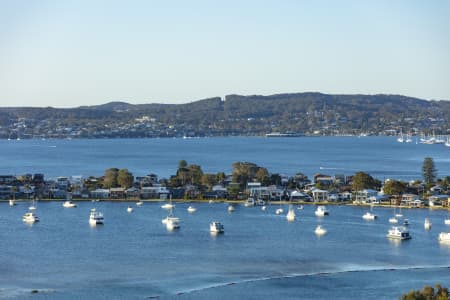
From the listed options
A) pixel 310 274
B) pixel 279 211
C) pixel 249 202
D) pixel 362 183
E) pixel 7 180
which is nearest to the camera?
pixel 310 274

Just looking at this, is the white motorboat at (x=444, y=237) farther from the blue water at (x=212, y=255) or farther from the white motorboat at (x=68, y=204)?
the white motorboat at (x=68, y=204)

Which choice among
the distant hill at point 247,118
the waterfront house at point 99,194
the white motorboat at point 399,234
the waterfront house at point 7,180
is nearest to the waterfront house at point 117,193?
the waterfront house at point 99,194

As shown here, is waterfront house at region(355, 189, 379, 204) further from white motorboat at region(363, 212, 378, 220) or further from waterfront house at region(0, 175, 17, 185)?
waterfront house at region(0, 175, 17, 185)

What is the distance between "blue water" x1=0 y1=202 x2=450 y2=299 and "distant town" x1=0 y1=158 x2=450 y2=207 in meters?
3.03

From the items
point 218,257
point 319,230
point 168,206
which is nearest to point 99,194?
point 168,206

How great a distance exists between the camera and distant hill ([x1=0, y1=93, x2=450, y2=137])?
103500mm

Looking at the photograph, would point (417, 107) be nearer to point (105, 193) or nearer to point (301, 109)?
point (301, 109)

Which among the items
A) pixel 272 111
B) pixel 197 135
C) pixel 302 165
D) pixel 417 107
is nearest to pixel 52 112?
pixel 197 135

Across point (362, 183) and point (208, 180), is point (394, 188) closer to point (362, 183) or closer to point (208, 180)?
point (362, 183)

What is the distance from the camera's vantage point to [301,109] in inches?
4719

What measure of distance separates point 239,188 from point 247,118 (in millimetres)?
86432

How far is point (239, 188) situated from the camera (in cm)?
3033

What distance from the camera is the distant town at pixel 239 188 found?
2827 cm

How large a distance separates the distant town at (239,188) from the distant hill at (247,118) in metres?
68.0
